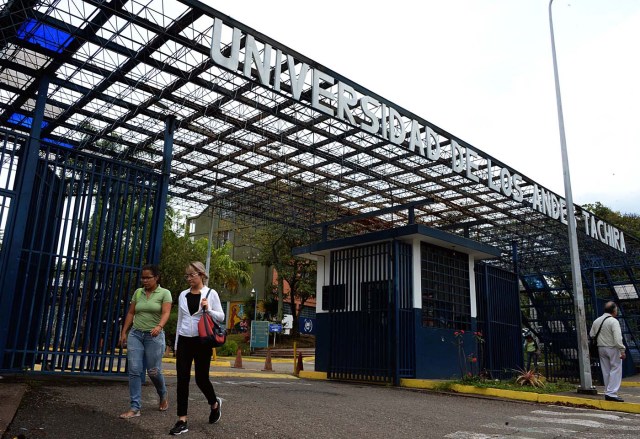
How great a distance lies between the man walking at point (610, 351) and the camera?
9.33 metres

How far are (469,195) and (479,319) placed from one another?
6385 millimetres

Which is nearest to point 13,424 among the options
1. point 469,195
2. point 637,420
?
point 637,420

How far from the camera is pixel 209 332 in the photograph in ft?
16.5

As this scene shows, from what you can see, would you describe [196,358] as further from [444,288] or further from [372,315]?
[444,288]

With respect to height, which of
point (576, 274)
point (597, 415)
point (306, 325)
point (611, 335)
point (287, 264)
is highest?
point (287, 264)

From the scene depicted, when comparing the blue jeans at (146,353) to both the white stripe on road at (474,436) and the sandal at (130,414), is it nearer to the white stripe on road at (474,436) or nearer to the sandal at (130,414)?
the sandal at (130,414)

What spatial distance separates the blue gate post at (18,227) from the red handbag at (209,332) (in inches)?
149

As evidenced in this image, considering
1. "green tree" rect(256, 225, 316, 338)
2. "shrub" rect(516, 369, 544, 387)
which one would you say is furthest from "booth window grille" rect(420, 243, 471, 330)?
"green tree" rect(256, 225, 316, 338)

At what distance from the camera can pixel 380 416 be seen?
6.68 meters

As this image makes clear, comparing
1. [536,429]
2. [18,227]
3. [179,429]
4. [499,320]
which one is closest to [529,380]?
[499,320]

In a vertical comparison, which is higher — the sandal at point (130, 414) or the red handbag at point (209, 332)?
the red handbag at point (209, 332)

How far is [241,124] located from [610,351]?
9853 mm

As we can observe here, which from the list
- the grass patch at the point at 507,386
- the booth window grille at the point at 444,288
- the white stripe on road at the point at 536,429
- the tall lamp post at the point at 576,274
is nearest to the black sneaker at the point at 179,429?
the white stripe on road at the point at 536,429

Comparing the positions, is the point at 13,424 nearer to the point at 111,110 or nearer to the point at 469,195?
the point at 111,110
